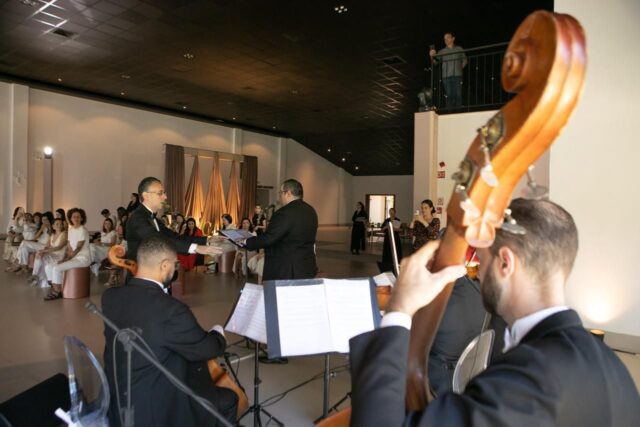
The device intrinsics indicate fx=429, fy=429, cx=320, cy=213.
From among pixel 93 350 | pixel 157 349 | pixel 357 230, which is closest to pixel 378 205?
pixel 357 230

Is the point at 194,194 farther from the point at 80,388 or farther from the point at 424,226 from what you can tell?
the point at 80,388

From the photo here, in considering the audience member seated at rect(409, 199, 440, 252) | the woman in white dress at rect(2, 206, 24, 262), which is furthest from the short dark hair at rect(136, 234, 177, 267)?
the woman in white dress at rect(2, 206, 24, 262)

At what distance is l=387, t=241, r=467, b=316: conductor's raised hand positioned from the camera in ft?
2.60

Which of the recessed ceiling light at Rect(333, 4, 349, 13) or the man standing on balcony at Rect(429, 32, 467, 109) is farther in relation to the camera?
the man standing on balcony at Rect(429, 32, 467, 109)

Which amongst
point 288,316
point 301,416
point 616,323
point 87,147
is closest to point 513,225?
point 288,316

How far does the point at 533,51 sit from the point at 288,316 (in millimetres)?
1892

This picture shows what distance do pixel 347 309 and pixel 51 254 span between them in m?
6.39

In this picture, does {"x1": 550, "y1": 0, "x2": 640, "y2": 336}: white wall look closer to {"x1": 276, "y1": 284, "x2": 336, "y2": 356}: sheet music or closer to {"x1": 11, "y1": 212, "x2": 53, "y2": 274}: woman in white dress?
{"x1": 276, "y1": 284, "x2": 336, "y2": 356}: sheet music

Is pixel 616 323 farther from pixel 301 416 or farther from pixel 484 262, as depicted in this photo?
pixel 484 262

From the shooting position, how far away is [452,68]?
296 inches

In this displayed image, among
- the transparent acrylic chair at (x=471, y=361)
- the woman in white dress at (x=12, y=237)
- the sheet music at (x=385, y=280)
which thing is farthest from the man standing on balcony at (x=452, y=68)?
the woman in white dress at (x=12, y=237)

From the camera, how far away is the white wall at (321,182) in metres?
21.6

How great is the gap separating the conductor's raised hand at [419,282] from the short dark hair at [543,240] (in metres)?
0.13

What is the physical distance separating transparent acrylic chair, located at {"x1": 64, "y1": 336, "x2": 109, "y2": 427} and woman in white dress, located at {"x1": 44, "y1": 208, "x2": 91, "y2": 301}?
15.9 feet
